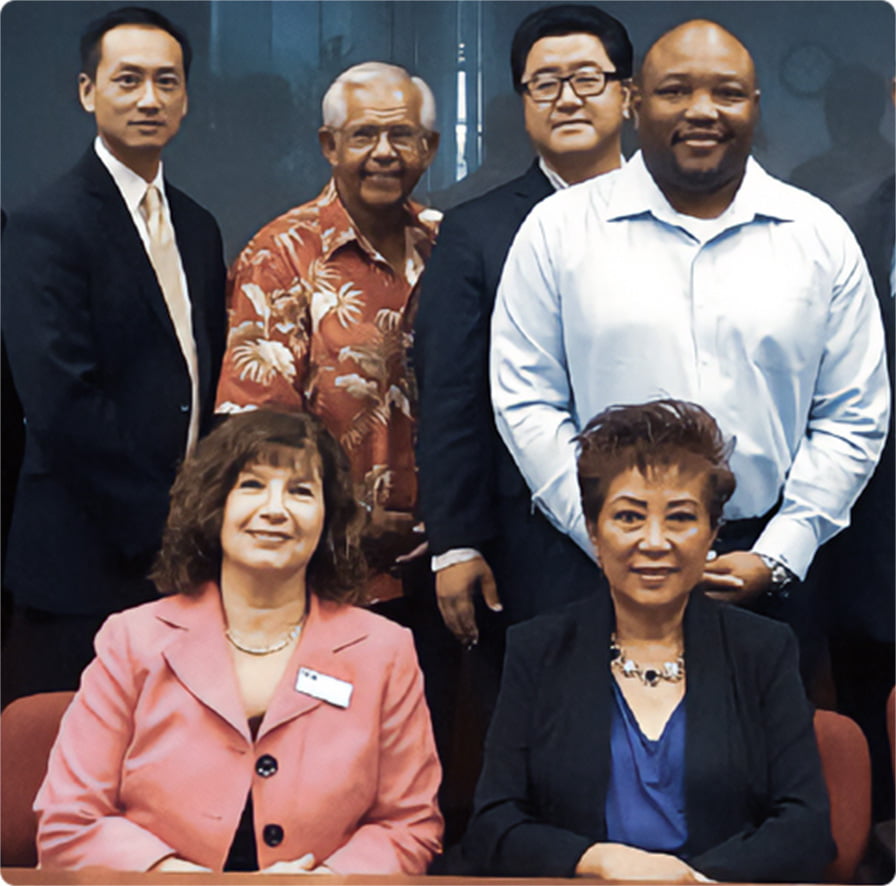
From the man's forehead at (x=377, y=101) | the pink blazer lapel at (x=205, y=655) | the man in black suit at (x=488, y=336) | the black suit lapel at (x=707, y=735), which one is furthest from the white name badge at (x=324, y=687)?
the man's forehead at (x=377, y=101)

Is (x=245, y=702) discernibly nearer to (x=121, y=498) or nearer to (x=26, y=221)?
(x=121, y=498)

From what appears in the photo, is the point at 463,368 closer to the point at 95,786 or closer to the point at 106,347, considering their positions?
the point at 106,347

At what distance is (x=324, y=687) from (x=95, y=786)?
1.47 feet

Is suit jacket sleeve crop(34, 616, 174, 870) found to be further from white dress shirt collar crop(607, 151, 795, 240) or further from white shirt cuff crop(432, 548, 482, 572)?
white dress shirt collar crop(607, 151, 795, 240)

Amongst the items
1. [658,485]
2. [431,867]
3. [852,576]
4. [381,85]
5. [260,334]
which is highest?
[381,85]

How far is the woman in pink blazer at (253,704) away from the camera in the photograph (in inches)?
98.5

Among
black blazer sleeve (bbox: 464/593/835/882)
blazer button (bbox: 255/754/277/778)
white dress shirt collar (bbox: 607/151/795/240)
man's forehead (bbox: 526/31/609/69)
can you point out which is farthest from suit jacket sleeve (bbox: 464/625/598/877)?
man's forehead (bbox: 526/31/609/69)

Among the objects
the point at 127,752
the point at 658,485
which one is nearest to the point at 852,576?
the point at 658,485

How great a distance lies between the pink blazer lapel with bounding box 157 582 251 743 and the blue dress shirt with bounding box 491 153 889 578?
2.09ft

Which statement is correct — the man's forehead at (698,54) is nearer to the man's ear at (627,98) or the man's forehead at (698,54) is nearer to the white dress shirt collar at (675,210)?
the man's ear at (627,98)

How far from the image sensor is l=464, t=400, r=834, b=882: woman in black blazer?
246cm

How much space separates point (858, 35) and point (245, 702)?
1699mm

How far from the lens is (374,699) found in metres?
2.55

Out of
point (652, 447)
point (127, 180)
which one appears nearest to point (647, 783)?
point (652, 447)
